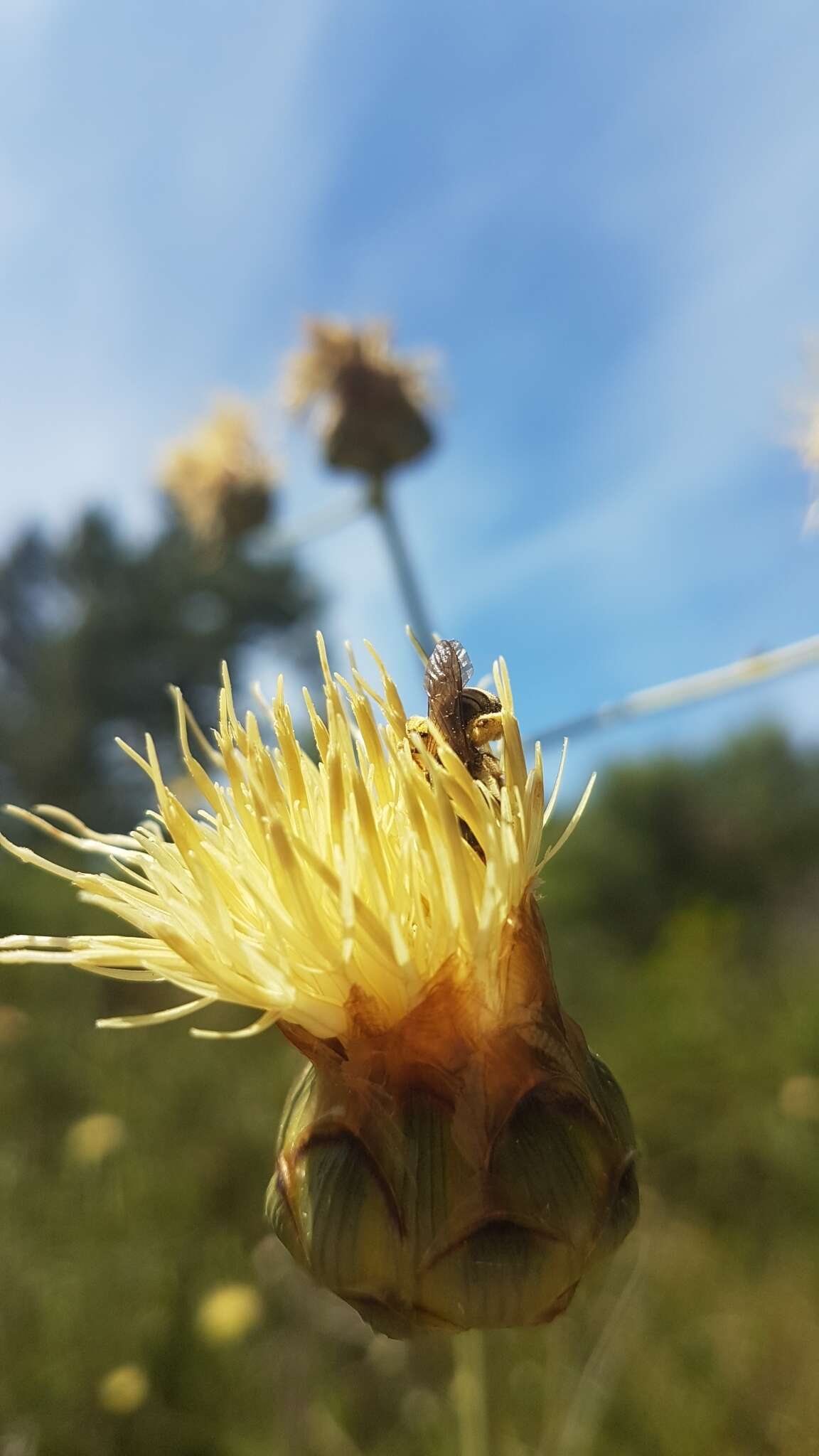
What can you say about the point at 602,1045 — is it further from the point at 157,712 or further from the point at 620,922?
the point at 157,712

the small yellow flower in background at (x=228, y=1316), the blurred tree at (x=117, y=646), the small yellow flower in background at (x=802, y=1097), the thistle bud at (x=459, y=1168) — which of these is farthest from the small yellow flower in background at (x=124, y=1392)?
the blurred tree at (x=117, y=646)

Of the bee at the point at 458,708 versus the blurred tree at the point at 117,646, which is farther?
the blurred tree at the point at 117,646

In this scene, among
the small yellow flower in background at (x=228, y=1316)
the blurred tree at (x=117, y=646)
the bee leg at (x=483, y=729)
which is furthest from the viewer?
the blurred tree at (x=117, y=646)

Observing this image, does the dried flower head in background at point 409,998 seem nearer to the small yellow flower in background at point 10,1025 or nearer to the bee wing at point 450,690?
the bee wing at point 450,690

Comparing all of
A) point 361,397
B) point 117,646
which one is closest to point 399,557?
point 361,397

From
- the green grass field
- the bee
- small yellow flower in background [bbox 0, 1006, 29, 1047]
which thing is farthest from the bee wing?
small yellow flower in background [bbox 0, 1006, 29, 1047]
